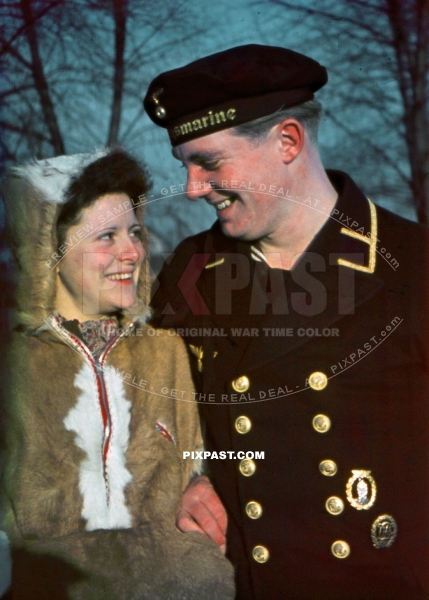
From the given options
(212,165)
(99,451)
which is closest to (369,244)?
(212,165)

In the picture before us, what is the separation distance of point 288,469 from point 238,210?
2.30 feet

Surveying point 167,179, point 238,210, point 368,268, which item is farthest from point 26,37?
point 368,268

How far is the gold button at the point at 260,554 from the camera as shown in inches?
74.7

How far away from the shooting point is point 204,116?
5.94 ft

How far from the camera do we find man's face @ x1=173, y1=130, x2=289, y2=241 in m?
1.82

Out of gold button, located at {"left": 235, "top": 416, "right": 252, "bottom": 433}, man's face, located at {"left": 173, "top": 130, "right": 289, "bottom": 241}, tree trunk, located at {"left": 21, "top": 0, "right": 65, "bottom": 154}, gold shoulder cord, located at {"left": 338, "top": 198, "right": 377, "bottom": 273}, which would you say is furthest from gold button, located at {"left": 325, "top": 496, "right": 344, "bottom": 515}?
tree trunk, located at {"left": 21, "top": 0, "right": 65, "bottom": 154}

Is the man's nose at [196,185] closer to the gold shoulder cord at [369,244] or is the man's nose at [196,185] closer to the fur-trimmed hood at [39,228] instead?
the fur-trimmed hood at [39,228]

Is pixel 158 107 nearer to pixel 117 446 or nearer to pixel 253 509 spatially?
pixel 117 446

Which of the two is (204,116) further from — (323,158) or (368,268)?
(368,268)

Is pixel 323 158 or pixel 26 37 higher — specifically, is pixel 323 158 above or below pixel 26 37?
below

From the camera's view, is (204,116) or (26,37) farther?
(26,37)

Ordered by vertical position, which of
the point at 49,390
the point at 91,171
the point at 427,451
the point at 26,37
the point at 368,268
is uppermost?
the point at 26,37

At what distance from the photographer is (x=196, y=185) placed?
1.88m

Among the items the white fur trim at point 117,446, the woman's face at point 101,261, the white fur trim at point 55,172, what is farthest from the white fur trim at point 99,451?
the white fur trim at point 55,172
